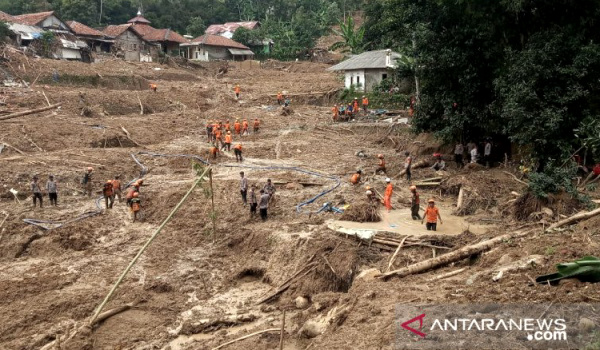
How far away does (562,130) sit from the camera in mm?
15766

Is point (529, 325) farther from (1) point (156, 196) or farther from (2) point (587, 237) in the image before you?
(1) point (156, 196)

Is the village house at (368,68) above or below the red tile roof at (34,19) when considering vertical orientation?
below

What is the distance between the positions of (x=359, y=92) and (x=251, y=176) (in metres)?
19.8

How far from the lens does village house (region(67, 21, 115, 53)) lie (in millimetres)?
49719

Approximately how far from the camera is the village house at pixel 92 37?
163ft

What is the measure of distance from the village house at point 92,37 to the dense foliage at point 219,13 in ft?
28.1

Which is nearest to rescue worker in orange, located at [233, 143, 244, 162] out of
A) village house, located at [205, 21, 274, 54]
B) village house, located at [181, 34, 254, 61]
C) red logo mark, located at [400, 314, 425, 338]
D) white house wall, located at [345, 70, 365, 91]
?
red logo mark, located at [400, 314, 425, 338]

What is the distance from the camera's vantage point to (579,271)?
307 inches

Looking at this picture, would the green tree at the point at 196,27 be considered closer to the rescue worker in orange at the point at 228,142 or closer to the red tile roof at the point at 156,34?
the red tile roof at the point at 156,34

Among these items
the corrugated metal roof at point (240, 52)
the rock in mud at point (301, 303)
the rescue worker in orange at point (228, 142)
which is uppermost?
the corrugated metal roof at point (240, 52)

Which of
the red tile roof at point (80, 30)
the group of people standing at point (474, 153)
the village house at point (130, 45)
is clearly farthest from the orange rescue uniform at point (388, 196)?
the red tile roof at point (80, 30)

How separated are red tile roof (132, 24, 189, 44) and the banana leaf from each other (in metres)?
53.4

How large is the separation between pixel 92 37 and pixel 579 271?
5181 cm

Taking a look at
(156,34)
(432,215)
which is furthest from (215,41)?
(432,215)
